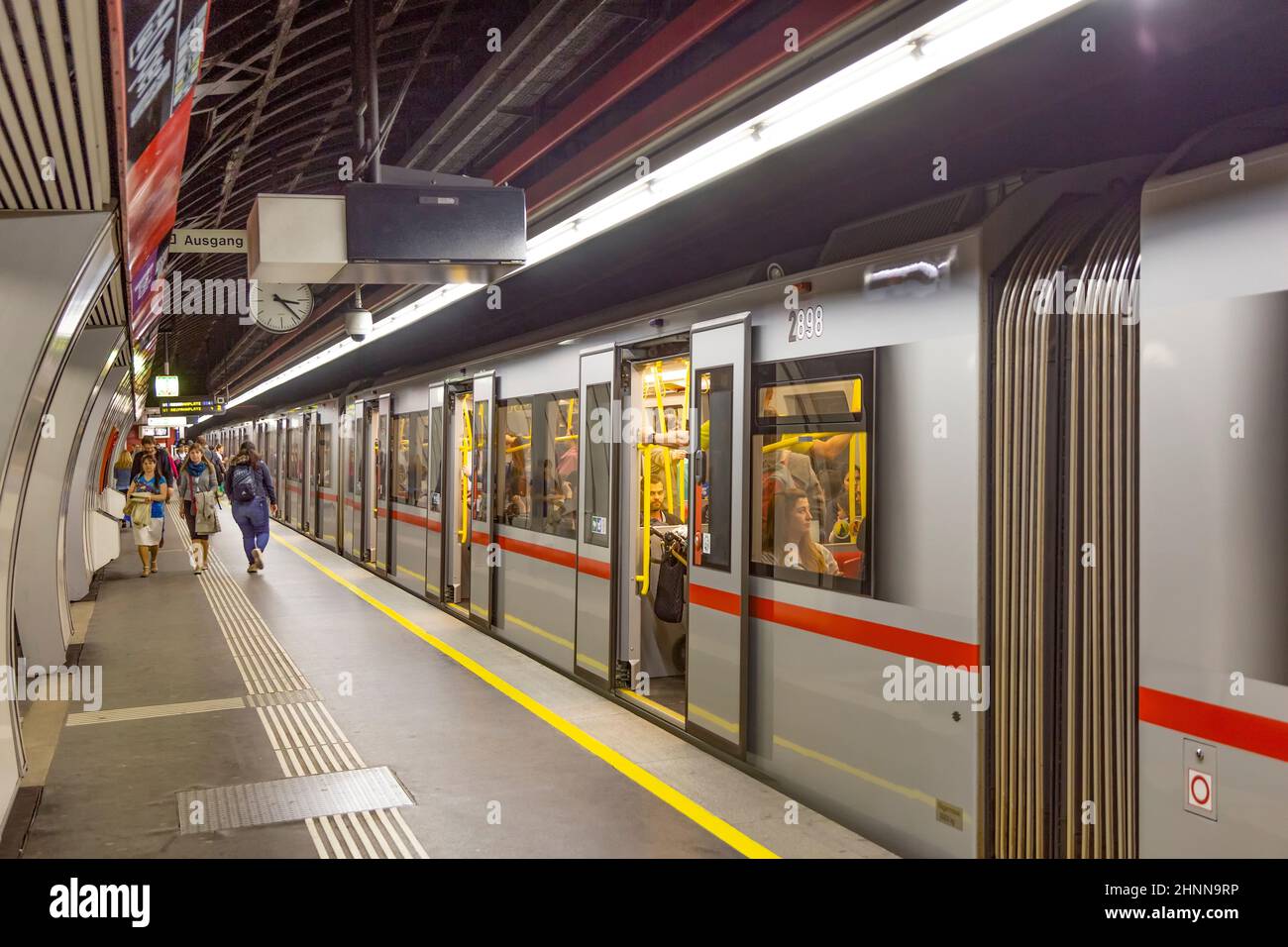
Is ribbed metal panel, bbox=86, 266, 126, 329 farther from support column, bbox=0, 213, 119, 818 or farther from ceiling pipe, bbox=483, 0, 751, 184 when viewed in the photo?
ceiling pipe, bbox=483, 0, 751, 184

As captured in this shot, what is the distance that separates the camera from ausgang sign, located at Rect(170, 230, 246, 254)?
791 cm

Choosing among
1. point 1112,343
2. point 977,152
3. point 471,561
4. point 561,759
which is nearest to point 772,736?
point 561,759

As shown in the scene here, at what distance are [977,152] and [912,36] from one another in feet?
10.1

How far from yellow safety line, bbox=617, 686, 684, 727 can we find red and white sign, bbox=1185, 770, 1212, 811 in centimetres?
322

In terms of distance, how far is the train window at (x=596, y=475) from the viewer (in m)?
6.65

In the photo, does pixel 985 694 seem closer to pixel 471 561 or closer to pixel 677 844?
pixel 677 844

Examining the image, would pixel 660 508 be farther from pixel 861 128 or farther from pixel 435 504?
pixel 435 504

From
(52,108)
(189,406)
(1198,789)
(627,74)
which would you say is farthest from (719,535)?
(189,406)

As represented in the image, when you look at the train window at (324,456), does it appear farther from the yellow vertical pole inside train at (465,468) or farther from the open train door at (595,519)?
the open train door at (595,519)

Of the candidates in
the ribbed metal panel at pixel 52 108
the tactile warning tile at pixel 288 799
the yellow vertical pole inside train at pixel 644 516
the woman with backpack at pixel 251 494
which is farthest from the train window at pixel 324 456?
the ribbed metal panel at pixel 52 108

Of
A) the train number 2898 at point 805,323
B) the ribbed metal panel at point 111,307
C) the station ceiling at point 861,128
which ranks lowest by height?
the train number 2898 at point 805,323

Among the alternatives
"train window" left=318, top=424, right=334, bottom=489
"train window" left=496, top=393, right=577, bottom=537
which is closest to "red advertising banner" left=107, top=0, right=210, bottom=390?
"train window" left=496, top=393, right=577, bottom=537

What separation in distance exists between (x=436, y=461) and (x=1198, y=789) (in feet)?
28.3

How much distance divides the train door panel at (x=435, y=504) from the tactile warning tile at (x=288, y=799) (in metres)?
5.31
